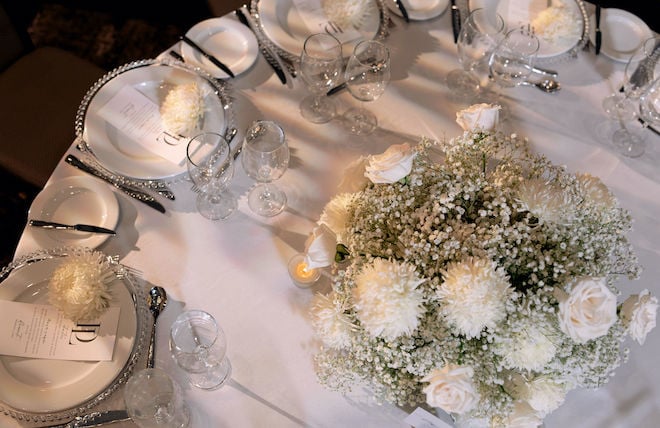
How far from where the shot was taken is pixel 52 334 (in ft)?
4.50

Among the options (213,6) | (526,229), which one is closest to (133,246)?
(526,229)

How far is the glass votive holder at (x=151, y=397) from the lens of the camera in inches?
48.8

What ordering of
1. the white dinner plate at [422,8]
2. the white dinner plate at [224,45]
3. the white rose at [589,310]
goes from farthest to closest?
the white dinner plate at [422,8], the white dinner plate at [224,45], the white rose at [589,310]

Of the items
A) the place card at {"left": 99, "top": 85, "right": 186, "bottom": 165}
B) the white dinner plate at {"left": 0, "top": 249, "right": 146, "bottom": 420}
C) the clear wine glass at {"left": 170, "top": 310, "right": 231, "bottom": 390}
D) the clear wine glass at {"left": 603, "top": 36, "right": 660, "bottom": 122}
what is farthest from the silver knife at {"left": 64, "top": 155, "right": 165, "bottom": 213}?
the clear wine glass at {"left": 603, "top": 36, "right": 660, "bottom": 122}

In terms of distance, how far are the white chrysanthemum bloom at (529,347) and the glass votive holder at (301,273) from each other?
55cm

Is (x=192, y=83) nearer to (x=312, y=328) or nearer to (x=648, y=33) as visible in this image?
(x=312, y=328)

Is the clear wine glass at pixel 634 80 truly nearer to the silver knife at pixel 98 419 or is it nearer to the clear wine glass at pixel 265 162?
the clear wine glass at pixel 265 162

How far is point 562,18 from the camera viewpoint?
172 centimetres

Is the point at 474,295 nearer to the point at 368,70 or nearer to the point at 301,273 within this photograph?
the point at 301,273

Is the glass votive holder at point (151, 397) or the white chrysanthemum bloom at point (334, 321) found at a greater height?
the white chrysanthemum bloom at point (334, 321)

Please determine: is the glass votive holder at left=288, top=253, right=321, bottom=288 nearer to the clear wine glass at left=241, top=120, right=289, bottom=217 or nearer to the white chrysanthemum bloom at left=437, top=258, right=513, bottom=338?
the clear wine glass at left=241, top=120, right=289, bottom=217

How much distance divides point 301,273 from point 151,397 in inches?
18.7

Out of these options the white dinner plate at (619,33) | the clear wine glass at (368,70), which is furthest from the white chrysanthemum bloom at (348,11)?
the white dinner plate at (619,33)

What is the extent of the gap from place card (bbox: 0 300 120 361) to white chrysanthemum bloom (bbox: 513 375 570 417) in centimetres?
95
